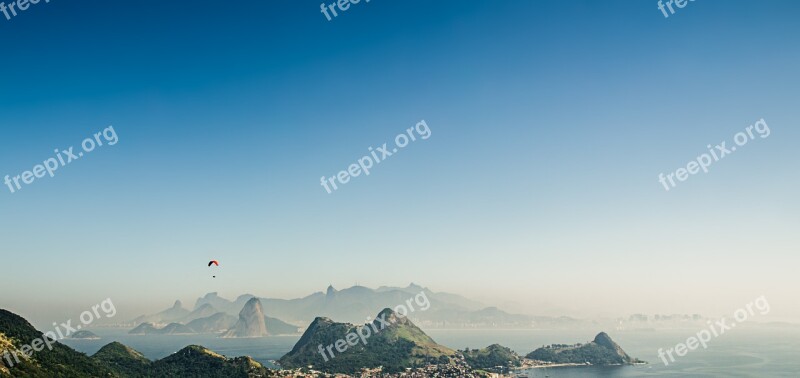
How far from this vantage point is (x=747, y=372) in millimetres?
184375

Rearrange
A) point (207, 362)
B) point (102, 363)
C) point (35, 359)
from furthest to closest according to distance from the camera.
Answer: point (207, 362) → point (102, 363) → point (35, 359)

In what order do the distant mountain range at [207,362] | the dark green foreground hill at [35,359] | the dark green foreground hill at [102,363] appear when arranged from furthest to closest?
the distant mountain range at [207,362] < the dark green foreground hill at [102,363] < the dark green foreground hill at [35,359]

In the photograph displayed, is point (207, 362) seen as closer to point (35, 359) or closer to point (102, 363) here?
point (102, 363)

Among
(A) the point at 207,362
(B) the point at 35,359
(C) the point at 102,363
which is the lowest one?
(A) the point at 207,362

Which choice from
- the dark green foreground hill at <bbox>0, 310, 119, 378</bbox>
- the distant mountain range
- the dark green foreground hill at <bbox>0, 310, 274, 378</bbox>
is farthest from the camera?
the distant mountain range

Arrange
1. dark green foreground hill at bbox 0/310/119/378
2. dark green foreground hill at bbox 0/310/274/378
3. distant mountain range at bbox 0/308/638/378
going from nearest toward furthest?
dark green foreground hill at bbox 0/310/119/378
dark green foreground hill at bbox 0/310/274/378
distant mountain range at bbox 0/308/638/378

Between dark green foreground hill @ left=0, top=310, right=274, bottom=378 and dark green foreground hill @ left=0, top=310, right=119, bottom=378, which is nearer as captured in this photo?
dark green foreground hill @ left=0, top=310, right=119, bottom=378

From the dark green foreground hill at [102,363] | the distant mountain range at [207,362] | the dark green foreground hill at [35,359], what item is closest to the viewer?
the dark green foreground hill at [35,359]

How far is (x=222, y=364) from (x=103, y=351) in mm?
37061

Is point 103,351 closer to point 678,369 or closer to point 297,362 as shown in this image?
point 297,362

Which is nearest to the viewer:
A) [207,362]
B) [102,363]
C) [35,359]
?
[35,359]

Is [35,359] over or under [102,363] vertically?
over

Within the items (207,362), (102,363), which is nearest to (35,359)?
(102,363)

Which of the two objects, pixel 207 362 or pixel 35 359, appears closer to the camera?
pixel 35 359
